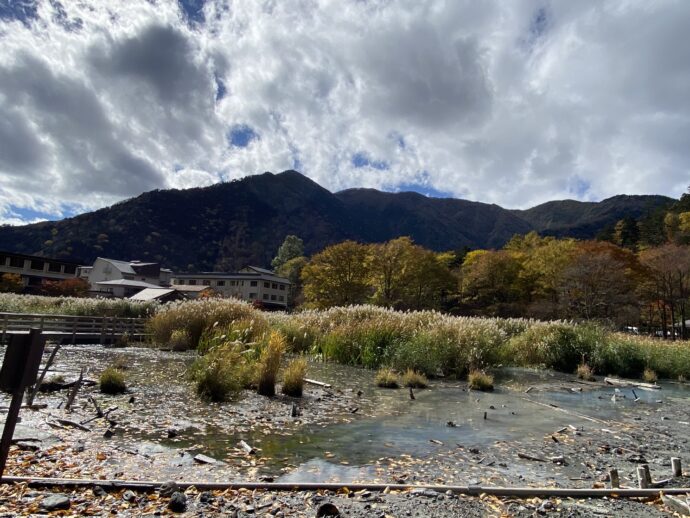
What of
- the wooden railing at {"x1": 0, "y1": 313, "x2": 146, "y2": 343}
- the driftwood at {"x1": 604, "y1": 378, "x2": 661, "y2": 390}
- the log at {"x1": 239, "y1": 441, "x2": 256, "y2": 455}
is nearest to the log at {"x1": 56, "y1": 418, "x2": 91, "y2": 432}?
the log at {"x1": 239, "y1": 441, "x2": 256, "y2": 455}

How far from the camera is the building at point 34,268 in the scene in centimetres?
6806

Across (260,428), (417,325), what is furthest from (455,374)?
(260,428)

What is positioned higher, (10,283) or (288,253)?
(288,253)

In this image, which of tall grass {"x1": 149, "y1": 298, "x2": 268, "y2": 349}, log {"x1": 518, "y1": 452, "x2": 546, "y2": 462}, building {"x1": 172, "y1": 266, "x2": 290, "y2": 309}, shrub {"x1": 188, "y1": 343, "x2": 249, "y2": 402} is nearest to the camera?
log {"x1": 518, "y1": 452, "x2": 546, "y2": 462}

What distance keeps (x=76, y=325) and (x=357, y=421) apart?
1837cm

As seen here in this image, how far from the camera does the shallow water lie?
5996mm

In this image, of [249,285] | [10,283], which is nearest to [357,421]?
[10,283]

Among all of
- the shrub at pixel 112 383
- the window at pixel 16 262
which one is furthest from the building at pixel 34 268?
Answer: the shrub at pixel 112 383

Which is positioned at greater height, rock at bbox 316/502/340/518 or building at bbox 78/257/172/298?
building at bbox 78/257/172/298

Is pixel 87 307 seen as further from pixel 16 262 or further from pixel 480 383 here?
pixel 16 262

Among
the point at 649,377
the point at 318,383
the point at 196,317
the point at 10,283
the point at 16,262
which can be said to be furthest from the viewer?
the point at 16,262

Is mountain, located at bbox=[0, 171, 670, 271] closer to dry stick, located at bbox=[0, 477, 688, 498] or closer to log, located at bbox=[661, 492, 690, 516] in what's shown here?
dry stick, located at bbox=[0, 477, 688, 498]

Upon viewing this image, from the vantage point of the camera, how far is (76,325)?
21.4 metres

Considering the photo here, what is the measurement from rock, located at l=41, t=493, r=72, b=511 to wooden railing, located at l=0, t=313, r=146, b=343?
18.2 metres
